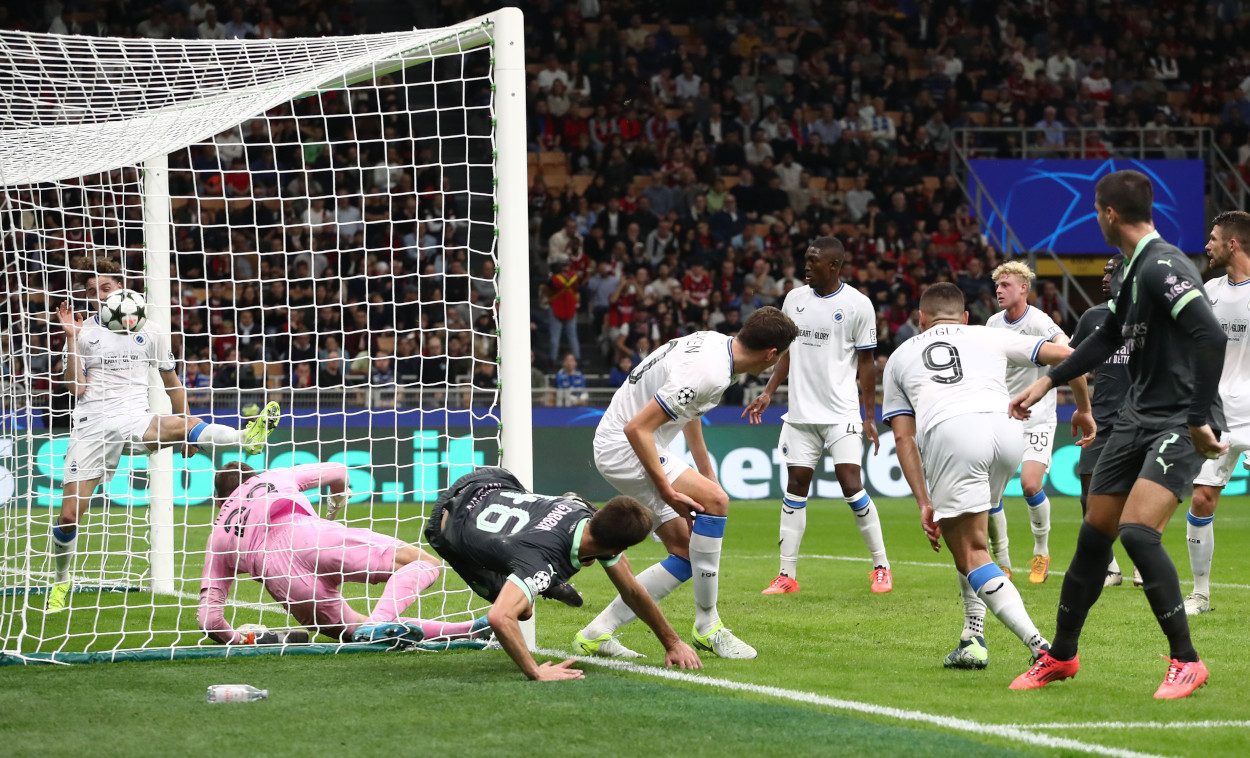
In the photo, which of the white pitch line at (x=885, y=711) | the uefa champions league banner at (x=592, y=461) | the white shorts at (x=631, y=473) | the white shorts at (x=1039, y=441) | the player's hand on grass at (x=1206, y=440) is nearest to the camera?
the white pitch line at (x=885, y=711)

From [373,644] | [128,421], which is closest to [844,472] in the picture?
[373,644]

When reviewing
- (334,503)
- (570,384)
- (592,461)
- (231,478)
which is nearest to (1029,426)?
(334,503)

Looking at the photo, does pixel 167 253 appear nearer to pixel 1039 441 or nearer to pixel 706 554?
pixel 706 554

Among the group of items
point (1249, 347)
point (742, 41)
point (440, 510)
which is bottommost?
point (440, 510)

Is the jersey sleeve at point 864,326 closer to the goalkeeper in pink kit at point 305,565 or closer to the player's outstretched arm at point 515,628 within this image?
the goalkeeper in pink kit at point 305,565

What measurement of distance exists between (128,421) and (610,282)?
12929 mm

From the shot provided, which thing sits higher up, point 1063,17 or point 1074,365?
point 1063,17

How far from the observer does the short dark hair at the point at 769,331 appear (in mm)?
6379

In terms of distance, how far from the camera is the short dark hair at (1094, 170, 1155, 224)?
563cm

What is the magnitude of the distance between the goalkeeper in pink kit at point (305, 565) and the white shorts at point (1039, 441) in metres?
4.95

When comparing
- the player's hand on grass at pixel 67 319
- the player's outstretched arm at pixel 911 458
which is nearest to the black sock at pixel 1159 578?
the player's outstretched arm at pixel 911 458

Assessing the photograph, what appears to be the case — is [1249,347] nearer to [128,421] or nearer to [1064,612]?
[1064,612]

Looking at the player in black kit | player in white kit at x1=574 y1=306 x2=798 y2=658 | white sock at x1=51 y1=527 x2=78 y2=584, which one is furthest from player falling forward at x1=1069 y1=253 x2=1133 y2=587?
white sock at x1=51 y1=527 x2=78 y2=584

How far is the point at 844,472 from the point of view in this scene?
32.8 feet
